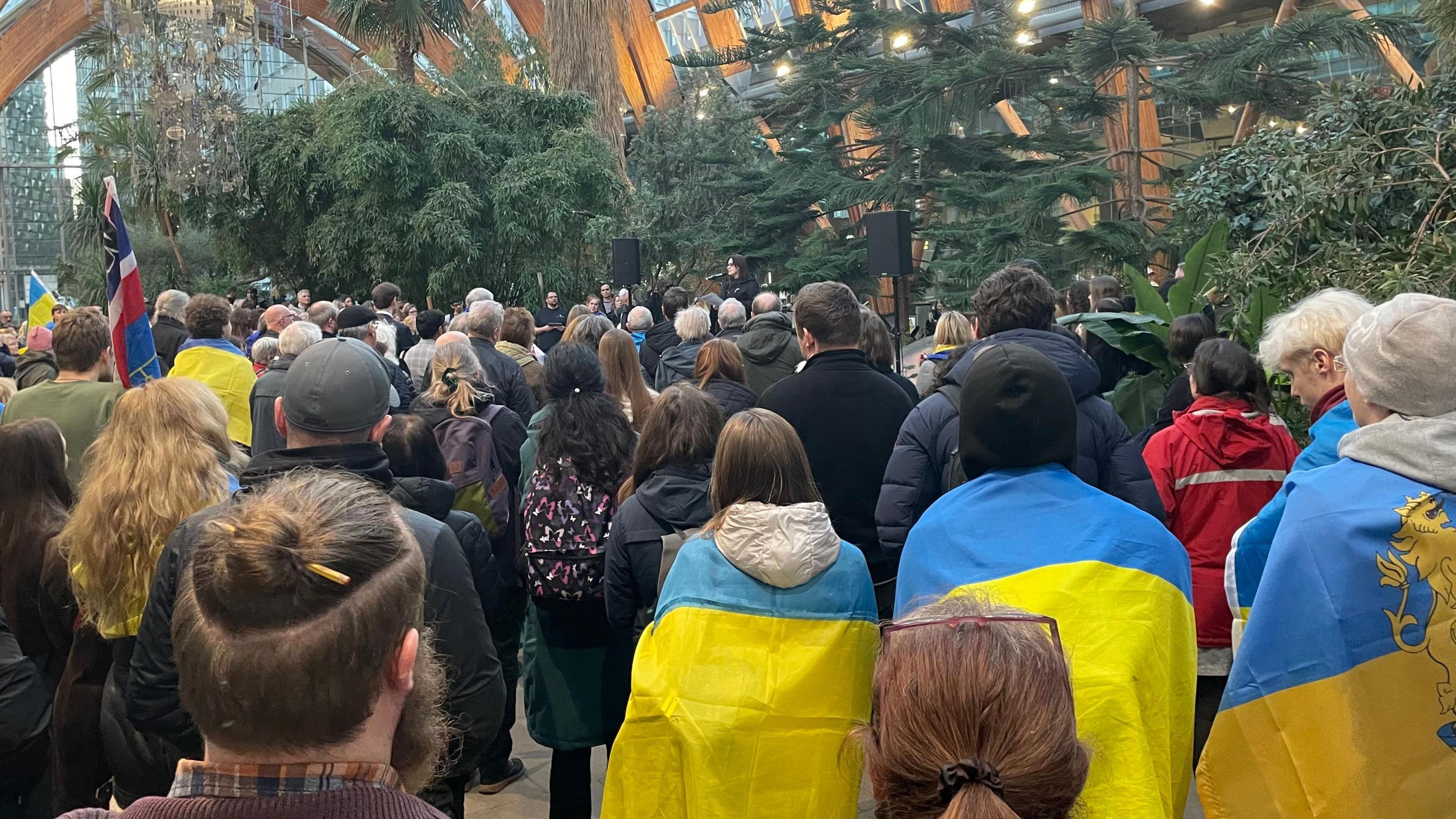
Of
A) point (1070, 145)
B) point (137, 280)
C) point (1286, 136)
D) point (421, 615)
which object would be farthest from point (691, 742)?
point (1070, 145)

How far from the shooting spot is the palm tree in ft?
67.7

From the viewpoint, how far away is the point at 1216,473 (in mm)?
3959

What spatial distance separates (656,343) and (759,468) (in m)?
Answer: 5.64

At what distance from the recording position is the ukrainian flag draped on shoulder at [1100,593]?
231cm

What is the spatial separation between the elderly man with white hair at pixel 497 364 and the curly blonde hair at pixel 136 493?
2.78m

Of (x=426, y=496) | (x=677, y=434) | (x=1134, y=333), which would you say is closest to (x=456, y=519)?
(x=426, y=496)

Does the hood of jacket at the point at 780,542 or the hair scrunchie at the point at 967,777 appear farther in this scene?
the hood of jacket at the point at 780,542

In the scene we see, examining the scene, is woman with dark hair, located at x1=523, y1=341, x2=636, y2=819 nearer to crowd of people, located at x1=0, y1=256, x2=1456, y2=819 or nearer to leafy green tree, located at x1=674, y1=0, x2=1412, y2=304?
crowd of people, located at x1=0, y1=256, x2=1456, y2=819

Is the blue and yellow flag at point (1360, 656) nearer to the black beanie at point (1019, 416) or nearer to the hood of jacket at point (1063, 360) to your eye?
the black beanie at point (1019, 416)

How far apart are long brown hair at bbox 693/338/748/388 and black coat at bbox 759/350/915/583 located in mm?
954

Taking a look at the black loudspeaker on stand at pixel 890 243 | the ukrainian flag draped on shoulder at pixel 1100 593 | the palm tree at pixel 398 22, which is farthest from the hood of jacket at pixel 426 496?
the palm tree at pixel 398 22

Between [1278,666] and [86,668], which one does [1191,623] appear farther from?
[86,668]

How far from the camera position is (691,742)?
8.86 ft

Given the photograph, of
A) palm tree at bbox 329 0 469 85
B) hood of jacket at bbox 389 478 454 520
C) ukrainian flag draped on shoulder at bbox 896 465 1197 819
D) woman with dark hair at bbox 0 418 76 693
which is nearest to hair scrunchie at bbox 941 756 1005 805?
ukrainian flag draped on shoulder at bbox 896 465 1197 819
